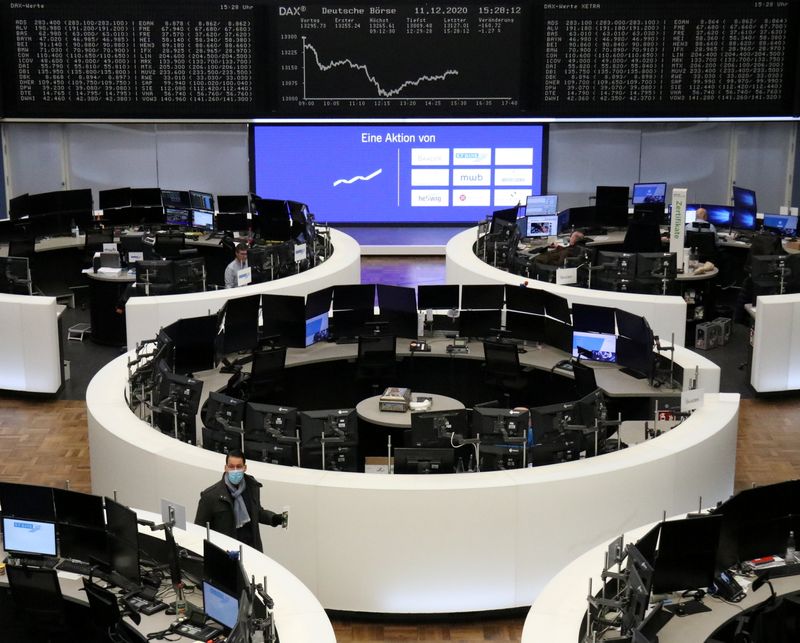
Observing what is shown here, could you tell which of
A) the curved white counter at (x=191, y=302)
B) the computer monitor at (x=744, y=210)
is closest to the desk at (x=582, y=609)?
the curved white counter at (x=191, y=302)

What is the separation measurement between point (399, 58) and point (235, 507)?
10826mm

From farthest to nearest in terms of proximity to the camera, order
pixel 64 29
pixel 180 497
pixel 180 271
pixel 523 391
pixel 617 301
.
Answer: pixel 64 29
pixel 180 271
pixel 617 301
pixel 523 391
pixel 180 497

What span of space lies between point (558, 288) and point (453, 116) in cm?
591

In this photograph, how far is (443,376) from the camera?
34.2ft

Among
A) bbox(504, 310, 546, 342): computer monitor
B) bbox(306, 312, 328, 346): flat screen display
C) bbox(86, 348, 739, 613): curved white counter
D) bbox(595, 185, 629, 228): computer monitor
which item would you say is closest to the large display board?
bbox(595, 185, 629, 228): computer monitor

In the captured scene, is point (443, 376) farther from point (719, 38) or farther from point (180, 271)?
point (719, 38)

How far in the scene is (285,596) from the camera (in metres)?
5.70

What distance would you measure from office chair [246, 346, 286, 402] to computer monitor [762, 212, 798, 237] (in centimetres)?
781

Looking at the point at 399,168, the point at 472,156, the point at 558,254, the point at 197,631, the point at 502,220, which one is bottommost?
the point at 197,631

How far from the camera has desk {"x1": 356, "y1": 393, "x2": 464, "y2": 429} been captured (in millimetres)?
8844

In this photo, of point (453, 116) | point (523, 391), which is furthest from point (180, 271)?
point (453, 116)

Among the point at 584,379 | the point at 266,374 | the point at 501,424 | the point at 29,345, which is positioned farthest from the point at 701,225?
the point at 29,345

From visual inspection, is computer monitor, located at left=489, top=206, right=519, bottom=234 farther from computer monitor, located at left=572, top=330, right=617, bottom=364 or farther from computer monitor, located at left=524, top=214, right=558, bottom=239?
computer monitor, located at left=572, top=330, right=617, bottom=364

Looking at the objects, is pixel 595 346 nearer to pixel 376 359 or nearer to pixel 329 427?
pixel 376 359
